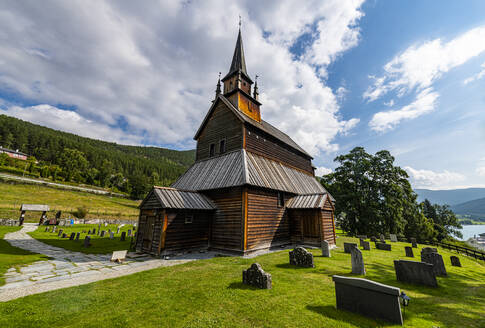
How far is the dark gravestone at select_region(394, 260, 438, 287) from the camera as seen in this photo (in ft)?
23.1

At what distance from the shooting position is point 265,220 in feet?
49.1

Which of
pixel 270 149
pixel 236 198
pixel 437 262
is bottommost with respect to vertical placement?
pixel 437 262

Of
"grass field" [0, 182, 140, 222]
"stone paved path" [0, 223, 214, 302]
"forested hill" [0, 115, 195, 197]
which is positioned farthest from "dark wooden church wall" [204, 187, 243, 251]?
"forested hill" [0, 115, 195, 197]

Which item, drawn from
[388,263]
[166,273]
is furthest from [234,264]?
[388,263]

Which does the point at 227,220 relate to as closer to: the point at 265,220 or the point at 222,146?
the point at 265,220

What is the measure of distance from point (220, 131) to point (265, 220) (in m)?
10.0

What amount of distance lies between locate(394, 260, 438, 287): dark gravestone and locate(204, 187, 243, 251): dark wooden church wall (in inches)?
327

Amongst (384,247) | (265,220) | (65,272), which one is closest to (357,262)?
(265,220)

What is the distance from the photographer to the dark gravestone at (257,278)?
6621 millimetres

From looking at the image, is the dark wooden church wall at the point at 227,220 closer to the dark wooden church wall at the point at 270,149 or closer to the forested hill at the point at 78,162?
the dark wooden church wall at the point at 270,149

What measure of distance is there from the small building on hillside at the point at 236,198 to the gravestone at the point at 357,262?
20.8 feet

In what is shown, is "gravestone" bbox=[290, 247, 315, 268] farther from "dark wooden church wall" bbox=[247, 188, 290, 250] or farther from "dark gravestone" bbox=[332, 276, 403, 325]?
"dark gravestone" bbox=[332, 276, 403, 325]

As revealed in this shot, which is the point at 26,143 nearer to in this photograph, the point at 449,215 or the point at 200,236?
the point at 200,236

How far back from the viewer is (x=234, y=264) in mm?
10117
